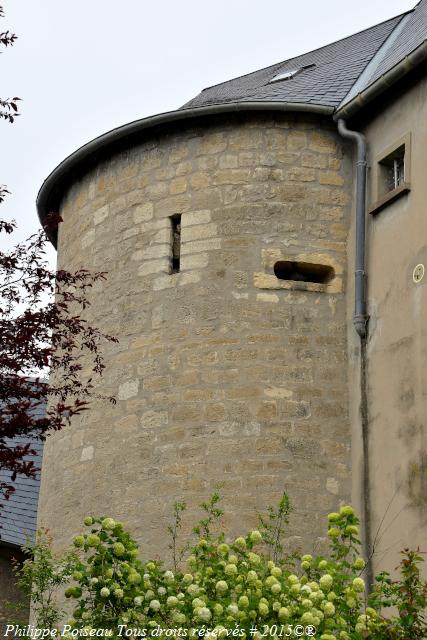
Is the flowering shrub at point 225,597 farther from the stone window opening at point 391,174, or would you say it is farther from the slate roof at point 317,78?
the slate roof at point 317,78

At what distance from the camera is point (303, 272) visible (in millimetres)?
10758

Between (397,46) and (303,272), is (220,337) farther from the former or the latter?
(397,46)

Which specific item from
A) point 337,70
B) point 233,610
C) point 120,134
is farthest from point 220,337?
point 233,610

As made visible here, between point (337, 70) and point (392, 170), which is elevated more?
point (337, 70)

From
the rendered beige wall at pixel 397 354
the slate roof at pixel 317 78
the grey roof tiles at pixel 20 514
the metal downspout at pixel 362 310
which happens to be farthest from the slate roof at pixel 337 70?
the grey roof tiles at pixel 20 514

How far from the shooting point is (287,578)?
6695 mm

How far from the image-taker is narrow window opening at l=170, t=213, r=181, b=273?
A: 1093cm

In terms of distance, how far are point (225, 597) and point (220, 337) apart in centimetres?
391

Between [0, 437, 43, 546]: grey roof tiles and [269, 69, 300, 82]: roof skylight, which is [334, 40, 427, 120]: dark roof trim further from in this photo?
[0, 437, 43, 546]: grey roof tiles

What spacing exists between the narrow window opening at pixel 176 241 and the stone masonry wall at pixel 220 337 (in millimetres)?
77

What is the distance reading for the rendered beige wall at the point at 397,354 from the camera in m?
9.23

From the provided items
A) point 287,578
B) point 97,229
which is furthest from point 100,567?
point 97,229

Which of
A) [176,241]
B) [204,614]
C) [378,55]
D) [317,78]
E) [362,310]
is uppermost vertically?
[378,55]

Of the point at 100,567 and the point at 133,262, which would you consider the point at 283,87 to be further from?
the point at 100,567
